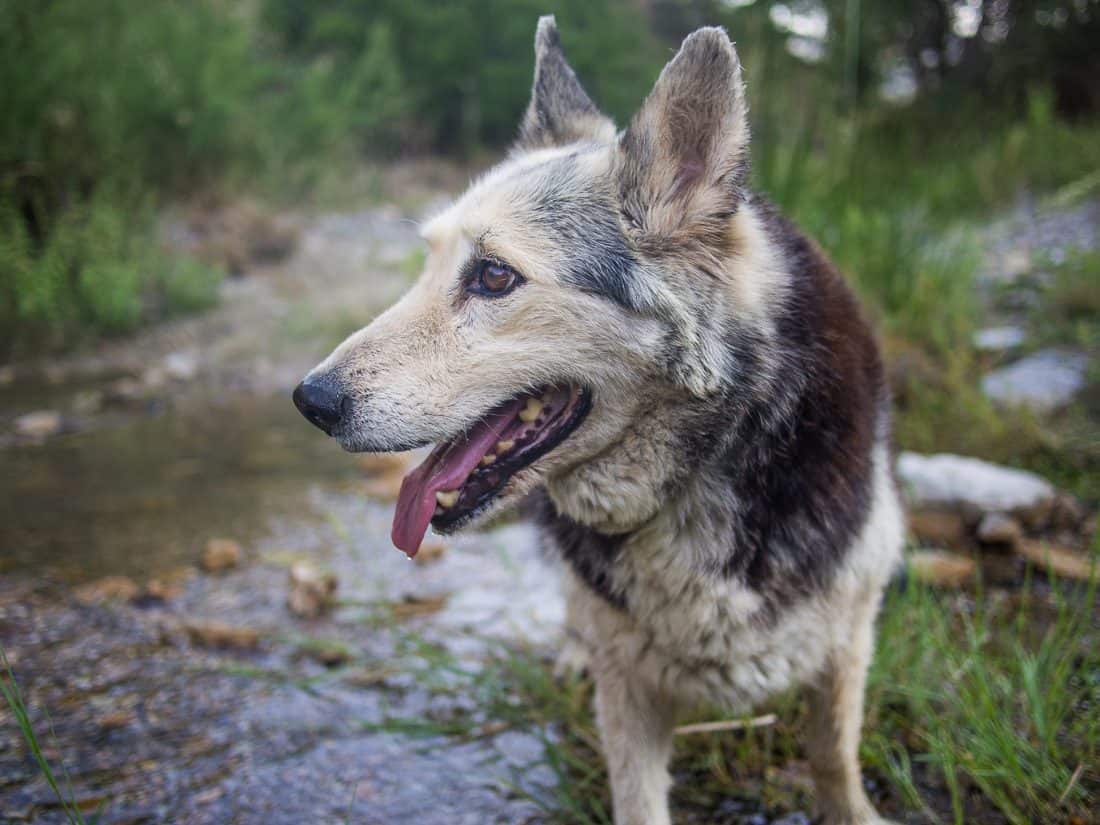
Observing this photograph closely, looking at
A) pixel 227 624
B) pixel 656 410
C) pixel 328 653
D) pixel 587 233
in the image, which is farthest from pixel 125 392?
pixel 656 410

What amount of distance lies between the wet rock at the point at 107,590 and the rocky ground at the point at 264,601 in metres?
0.01

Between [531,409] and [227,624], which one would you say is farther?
[227,624]

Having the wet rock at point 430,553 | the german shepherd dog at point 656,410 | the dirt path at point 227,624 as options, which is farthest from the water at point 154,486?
the german shepherd dog at point 656,410

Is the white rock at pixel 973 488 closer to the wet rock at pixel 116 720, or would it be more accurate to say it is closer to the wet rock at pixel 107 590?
the wet rock at pixel 116 720

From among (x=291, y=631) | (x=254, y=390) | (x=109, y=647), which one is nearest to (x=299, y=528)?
(x=291, y=631)

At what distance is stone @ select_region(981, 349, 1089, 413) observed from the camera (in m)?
3.92

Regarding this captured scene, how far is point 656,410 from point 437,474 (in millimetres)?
513

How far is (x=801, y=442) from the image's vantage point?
6.24ft

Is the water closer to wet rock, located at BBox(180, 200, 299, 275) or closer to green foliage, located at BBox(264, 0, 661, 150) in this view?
wet rock, located at BBox(180, 200, 299, 275)

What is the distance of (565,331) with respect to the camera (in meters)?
1.81

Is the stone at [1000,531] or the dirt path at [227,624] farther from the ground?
the stone at [1000,531]

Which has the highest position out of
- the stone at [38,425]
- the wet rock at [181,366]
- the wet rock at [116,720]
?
the wet rock at [116,720]

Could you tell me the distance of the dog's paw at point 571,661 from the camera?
2.68 m

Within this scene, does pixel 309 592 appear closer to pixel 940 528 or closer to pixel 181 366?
pixel 940 528
